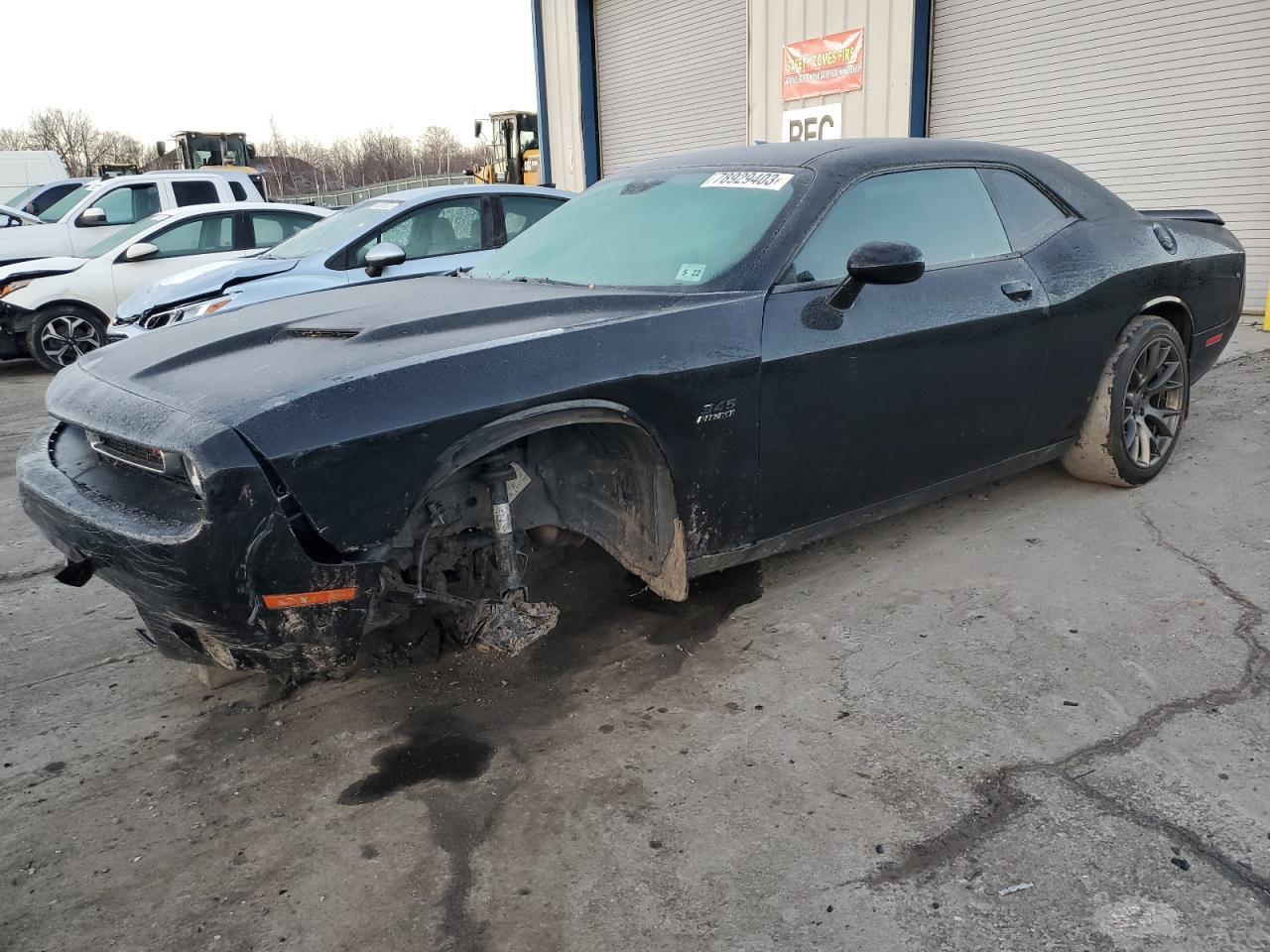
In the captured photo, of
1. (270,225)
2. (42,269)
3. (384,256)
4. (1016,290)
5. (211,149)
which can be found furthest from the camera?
(211,149)

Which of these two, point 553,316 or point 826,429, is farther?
point 826,429

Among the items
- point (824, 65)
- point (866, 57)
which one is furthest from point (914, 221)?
point (824, 65)

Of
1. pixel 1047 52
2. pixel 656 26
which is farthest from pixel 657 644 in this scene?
pixel 656 26

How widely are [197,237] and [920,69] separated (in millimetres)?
8070

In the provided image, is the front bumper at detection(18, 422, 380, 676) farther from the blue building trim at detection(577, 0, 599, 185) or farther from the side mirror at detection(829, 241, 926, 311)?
the blue building trim at detection(577, 0, 599, 185)

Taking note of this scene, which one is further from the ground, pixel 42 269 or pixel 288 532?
pixel 288 532

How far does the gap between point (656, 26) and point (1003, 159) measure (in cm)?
1278

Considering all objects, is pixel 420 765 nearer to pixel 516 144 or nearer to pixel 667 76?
pixel 667 76

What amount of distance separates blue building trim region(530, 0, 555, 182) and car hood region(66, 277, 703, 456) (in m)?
15.5

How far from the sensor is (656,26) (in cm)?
1540

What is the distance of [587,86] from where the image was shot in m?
17.0

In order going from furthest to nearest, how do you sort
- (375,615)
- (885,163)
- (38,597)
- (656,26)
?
(656,26) < (38,597) < (885,163) < (375,615)

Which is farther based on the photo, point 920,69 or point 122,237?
point 920,69

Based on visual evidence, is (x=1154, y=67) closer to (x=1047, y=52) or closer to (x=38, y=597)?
(x=1047, y=52)
